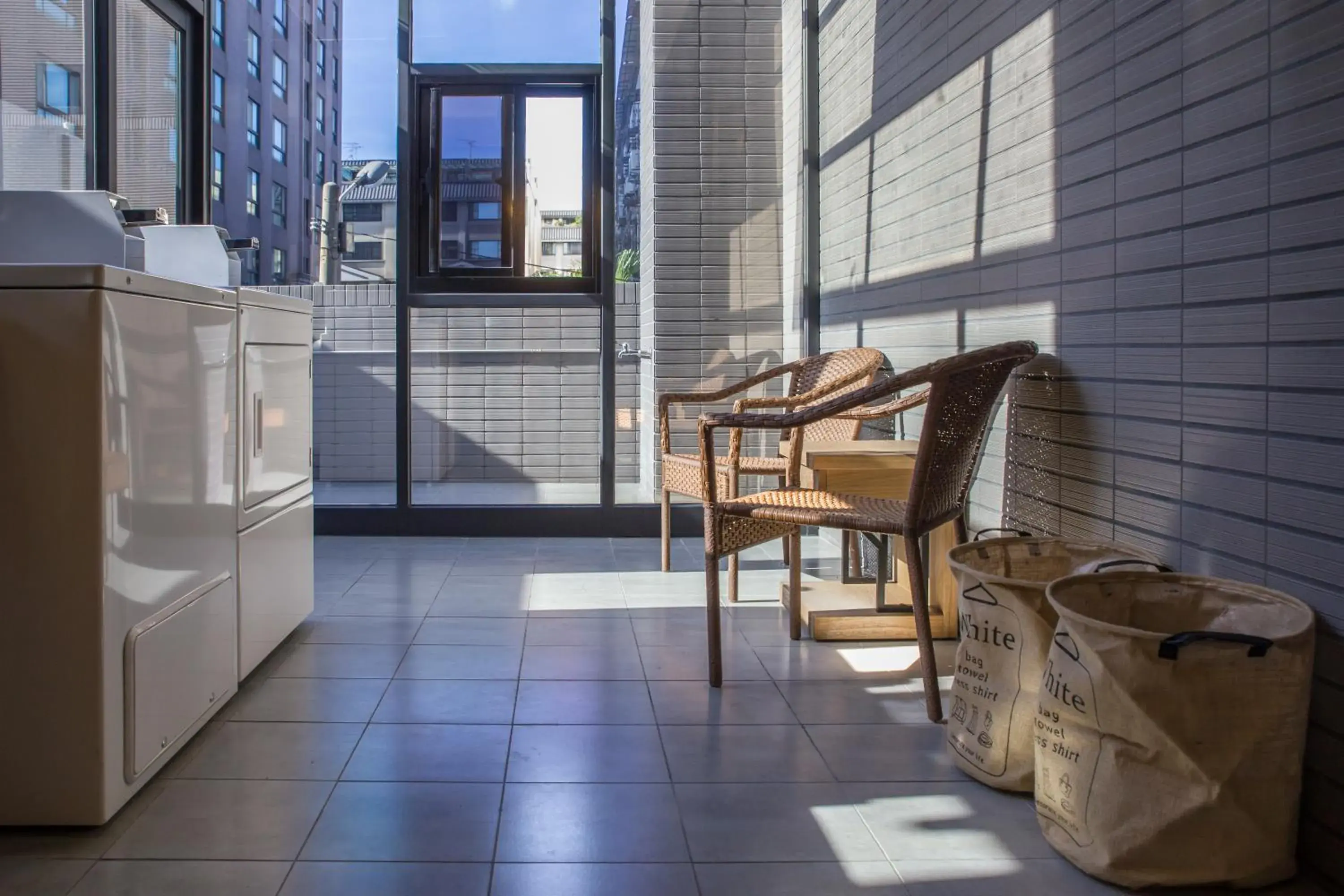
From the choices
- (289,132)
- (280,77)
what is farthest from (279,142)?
(280,77)

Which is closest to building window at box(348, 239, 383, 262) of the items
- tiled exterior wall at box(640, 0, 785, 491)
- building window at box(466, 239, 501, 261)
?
building window at box(466, 239, 501, 261)

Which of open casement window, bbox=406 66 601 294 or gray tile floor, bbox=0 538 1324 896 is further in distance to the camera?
open casement window, bbox=406 66 601 294

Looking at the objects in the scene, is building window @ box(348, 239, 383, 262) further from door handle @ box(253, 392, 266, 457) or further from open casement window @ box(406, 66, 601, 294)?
door handle @ box(253, 392, 266, 457)

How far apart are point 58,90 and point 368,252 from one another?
166 centimetres

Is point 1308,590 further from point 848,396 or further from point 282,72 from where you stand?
point 282,72

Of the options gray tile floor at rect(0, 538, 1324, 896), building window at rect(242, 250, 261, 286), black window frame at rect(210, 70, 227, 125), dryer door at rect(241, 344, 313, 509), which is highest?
black window frame at rect(210, 70, 227, 125)

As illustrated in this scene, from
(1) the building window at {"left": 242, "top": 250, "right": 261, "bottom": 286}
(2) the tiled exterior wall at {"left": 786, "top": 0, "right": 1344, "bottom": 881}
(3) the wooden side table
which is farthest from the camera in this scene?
(1) the building window at {"left": 242, "top": 250, "right": 261, "bottom": 286}

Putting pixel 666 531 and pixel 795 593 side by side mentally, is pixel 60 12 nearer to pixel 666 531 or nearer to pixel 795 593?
pixel 666 531

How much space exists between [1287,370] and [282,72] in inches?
146

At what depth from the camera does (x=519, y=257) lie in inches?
193

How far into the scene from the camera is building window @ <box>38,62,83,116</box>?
10.5 ft

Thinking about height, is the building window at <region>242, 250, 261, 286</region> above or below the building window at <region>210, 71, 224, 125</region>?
below

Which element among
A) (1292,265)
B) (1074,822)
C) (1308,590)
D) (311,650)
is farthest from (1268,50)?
(311,650)

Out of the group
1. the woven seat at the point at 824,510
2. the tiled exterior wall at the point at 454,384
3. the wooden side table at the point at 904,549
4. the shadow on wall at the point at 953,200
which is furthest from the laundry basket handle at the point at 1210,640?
the tiled exterior wall at the point at 454,384
